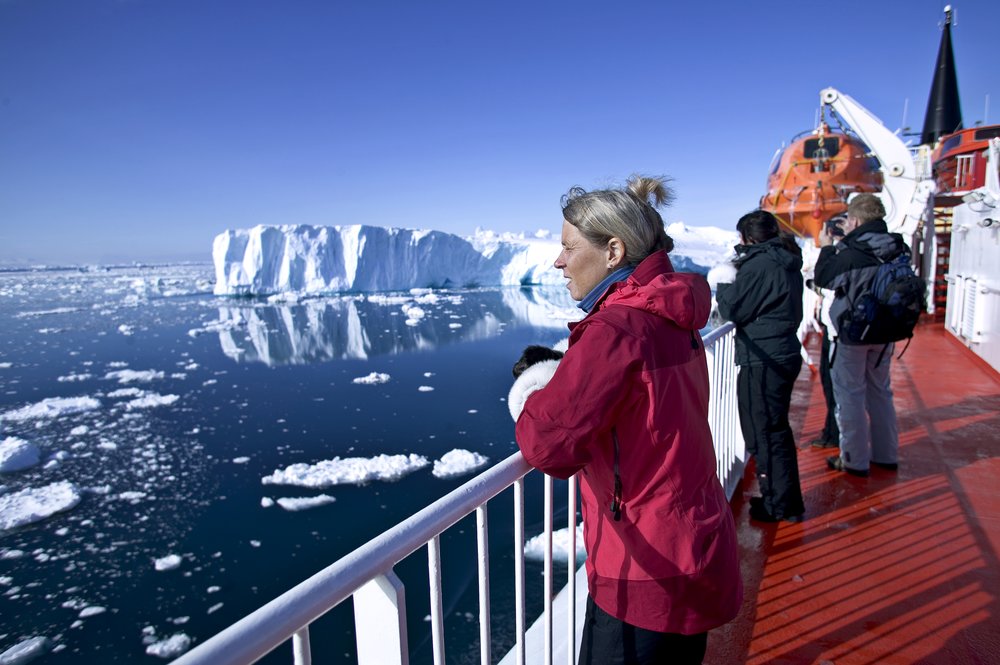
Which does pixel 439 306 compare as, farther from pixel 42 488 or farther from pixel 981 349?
pixel 981 349

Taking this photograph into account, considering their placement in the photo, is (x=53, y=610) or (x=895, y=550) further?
(x=53, y=610)

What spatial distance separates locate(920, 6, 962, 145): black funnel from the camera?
642 inches

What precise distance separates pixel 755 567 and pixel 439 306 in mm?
28392

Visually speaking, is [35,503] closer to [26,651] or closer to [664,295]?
[26,651]

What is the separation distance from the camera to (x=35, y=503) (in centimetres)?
742

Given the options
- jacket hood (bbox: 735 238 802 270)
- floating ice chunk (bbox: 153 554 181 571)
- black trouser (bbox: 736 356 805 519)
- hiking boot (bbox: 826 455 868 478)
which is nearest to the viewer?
jacket hood (bbox: 735 238 802 270)

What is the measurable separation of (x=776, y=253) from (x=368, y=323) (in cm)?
2358

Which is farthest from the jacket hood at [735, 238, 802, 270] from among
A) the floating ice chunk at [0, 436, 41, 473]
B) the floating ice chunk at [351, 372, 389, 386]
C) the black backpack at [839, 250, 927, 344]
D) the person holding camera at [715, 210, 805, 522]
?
the floating ice chunk at [351, 372, 389, 386]

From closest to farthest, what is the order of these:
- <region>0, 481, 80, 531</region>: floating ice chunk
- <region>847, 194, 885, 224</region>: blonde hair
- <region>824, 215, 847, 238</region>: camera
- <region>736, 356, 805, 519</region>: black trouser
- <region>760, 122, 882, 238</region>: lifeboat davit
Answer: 1. <region>736, 356, 805, 519</region>: black trouser
2. <region>847, 194, 885, 224</region>: blonde hair
3. <region>824, 215, 847, 238</region>: camera
4. <region>0, 481, 80, 531</region>: floating ice chunk
5. <region>760, 122, 882, 238</region>: lifeboat davit

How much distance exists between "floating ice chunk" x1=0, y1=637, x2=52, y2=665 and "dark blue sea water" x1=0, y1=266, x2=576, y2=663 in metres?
0.08

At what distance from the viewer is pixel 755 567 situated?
2225 millimetres

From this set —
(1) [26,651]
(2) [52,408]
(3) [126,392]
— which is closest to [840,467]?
(1) [26,651]

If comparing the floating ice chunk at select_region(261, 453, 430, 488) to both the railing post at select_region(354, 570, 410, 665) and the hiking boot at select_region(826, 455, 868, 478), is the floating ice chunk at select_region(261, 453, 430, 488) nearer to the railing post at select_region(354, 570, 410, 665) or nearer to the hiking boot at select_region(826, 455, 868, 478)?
the hiking boot at select_region(826, 455, 868, 478)

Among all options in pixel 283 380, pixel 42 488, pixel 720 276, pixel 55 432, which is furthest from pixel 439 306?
pixel 720 276
